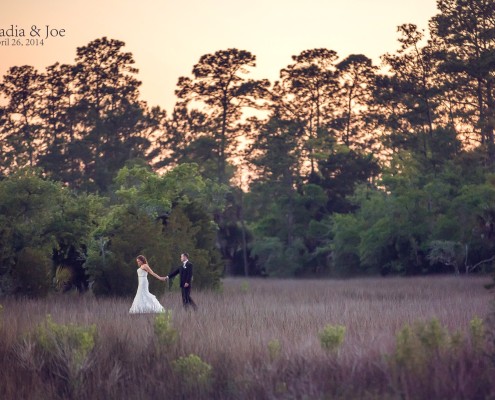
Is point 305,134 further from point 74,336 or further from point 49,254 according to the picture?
point 74,336

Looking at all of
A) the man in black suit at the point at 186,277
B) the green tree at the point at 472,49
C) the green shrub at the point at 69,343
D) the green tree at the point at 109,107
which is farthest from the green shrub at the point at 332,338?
the green tree at the point at 109,107

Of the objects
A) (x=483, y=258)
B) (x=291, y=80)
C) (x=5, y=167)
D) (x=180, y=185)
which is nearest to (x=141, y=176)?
(x=180, y=185)

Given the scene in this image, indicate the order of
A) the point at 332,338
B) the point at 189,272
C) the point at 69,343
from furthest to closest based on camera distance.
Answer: the point at 189,272
the point at 69,343
the point at 332,338

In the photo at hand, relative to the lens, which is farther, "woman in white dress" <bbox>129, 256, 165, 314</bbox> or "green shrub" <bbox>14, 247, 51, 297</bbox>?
"green shrub" <bbox>14, 247, 51, 297</bbox>

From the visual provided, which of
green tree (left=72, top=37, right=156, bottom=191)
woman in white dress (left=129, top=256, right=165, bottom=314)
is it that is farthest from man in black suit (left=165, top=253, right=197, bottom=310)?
green tree (left=72, top=37, right=156, bottom=191)

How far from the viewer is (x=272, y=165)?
2440 inches

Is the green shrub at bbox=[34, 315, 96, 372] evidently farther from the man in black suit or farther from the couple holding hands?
the man in black suit

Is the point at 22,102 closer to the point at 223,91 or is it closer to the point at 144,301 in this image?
the point at 223,91

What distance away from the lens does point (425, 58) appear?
51.9 m

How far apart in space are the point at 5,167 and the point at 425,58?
81.6 ft

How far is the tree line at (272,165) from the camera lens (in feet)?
101

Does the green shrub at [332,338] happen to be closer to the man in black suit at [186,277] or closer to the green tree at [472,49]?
the man in black suit at [186,277]

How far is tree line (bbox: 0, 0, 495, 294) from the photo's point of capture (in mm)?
30703

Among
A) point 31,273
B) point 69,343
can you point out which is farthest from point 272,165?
point 69,343
